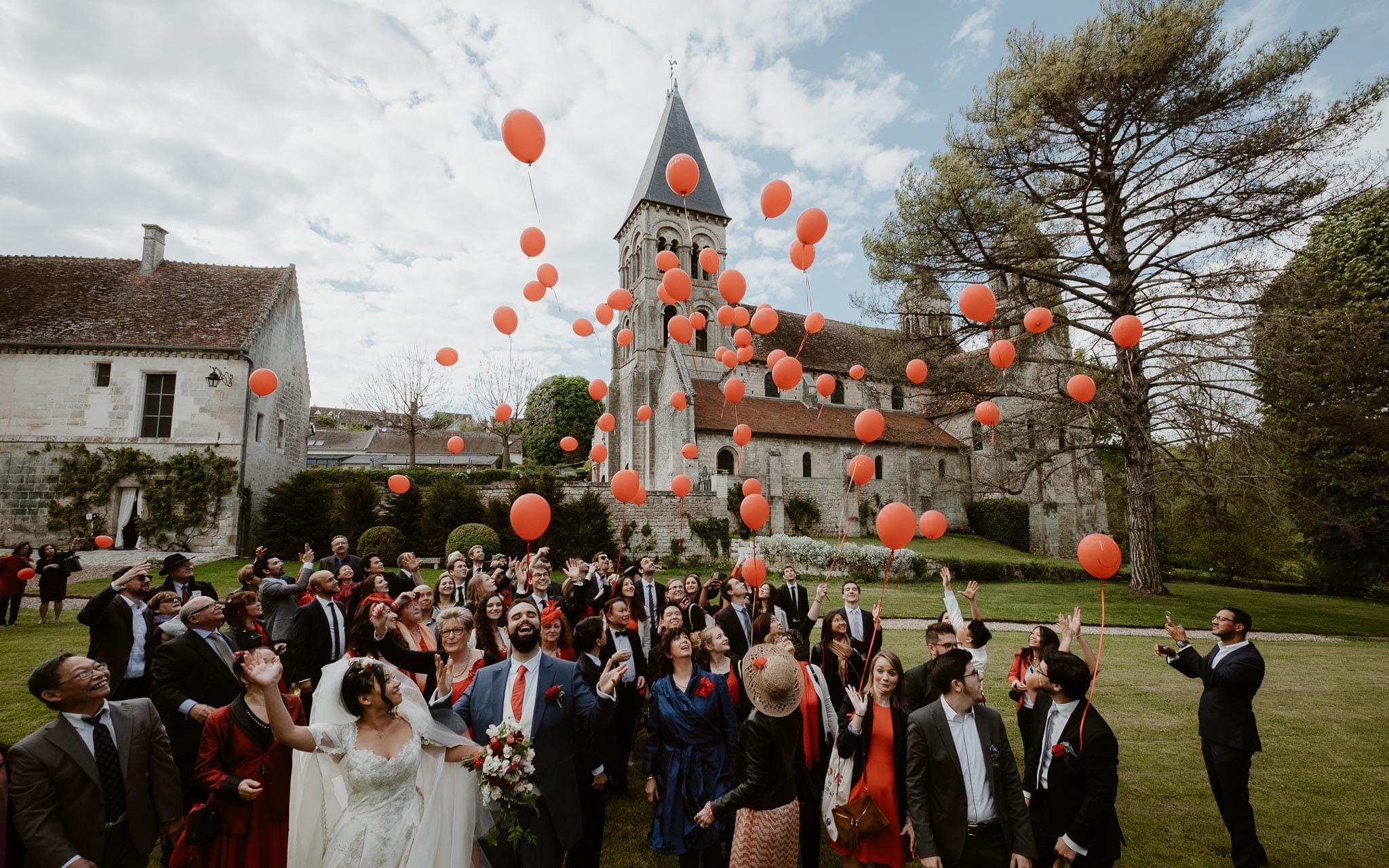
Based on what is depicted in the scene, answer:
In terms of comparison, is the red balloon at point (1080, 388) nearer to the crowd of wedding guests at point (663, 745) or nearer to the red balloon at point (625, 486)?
the crowd of wedding guests at point (663, 745)

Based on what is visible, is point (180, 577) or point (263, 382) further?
point (263, 382)

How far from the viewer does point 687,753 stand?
3.98 metres

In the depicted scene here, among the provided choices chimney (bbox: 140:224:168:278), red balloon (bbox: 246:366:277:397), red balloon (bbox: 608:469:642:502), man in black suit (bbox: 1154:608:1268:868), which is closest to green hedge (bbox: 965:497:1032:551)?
red balloon (bbox: 608:469:642:502)

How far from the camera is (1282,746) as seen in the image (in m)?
7.44

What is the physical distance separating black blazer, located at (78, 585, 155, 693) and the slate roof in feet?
114

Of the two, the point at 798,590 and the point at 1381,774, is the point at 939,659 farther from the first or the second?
the point at 1381,774

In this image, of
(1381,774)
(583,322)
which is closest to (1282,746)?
(1381,774)

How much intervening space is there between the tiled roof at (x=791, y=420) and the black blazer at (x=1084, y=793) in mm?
26240

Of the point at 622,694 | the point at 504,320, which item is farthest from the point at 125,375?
the point at 622,694

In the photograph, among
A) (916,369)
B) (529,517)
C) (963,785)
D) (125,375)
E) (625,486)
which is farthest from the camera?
(125,375)

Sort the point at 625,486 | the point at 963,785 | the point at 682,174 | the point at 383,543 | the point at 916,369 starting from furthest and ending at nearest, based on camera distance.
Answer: the point at 383,543 → the point at 916,369 → the point at 625,486 → the point at 682,174 → the point at 963,785

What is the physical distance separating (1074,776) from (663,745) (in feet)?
8.57

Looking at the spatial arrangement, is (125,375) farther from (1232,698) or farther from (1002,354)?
(1232,698)

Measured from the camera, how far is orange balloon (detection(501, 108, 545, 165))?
7.38 m
